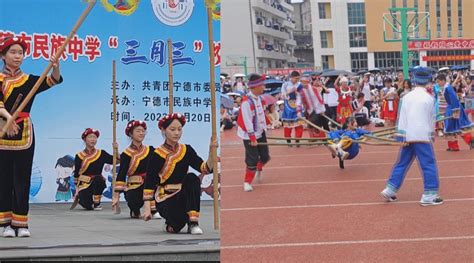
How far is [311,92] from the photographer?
987 cm

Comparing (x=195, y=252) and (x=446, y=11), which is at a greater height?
(x=446, y=11)

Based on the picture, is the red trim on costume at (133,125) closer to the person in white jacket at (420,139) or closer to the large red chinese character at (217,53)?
the large red chinese character at (217,53)

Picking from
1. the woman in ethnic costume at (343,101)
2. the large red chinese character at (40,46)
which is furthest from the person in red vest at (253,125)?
the woman in ethnic costume at (343,101)

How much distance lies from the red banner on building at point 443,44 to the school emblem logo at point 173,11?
11.9 ft

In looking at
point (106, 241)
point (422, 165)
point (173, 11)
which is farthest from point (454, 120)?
point (106, 241)

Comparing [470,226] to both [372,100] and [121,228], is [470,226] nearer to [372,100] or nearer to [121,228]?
[121,228]

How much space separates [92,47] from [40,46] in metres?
0.38

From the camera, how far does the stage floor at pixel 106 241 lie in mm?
3807

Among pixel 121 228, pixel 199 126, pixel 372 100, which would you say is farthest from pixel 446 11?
pixel 372 100

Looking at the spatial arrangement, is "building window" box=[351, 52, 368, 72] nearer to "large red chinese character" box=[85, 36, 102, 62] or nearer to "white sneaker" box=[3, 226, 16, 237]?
"large red chinese character" box=[85, 36, 102, 62]

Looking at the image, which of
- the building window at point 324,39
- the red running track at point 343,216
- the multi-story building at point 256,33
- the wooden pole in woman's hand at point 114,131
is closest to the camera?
the red running track at point 343,216

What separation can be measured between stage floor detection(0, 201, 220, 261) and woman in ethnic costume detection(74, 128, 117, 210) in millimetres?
493

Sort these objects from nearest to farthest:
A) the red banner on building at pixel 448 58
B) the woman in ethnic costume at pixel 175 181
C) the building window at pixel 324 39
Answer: the woman in ethnic costume at pixel 175 181 → the building window at pixel 324 39 → the red banner on building at pixel 448 58

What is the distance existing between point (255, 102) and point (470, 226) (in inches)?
87.8
